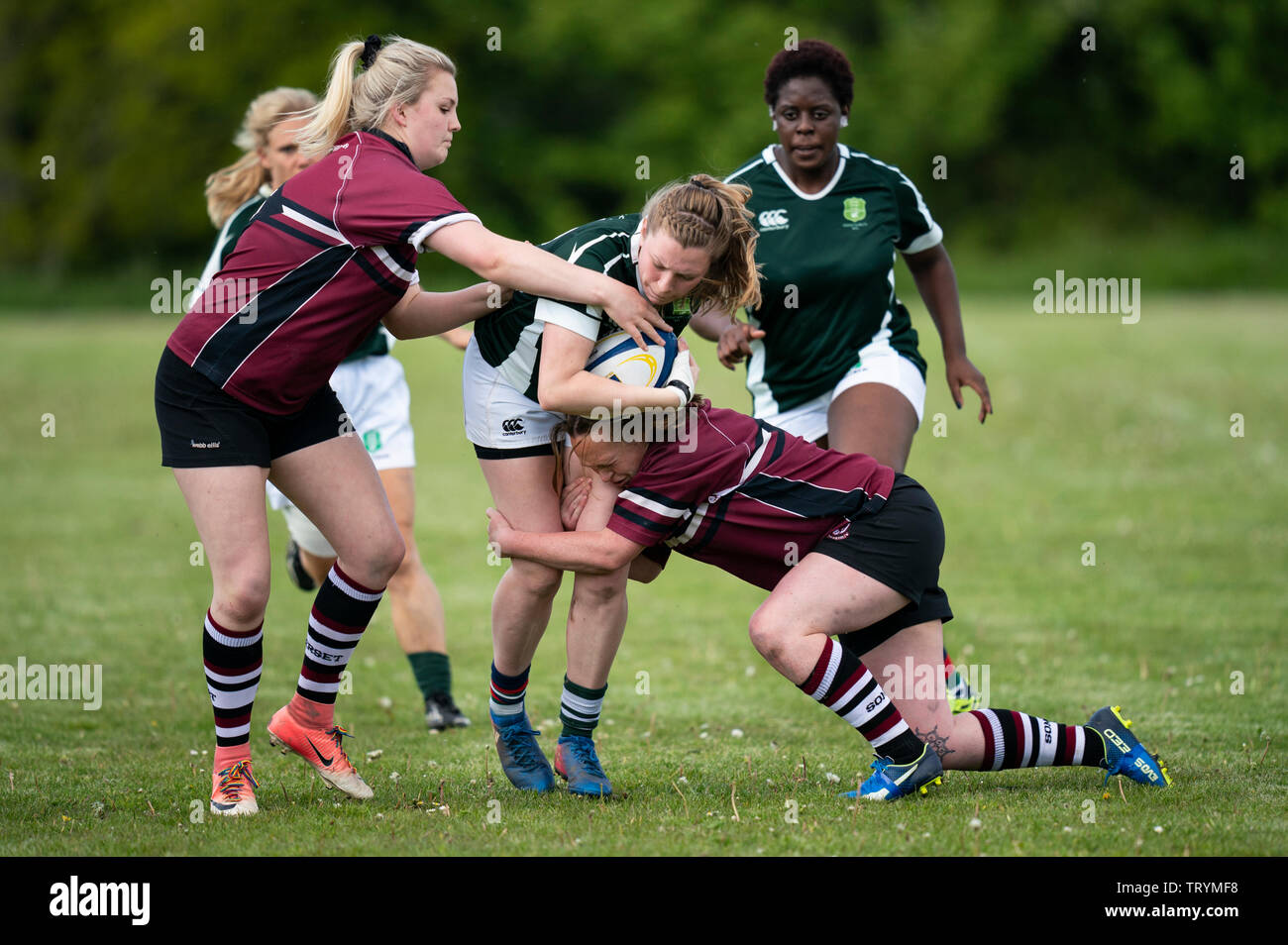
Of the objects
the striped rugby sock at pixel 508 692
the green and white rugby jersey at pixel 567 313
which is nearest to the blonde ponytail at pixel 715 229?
the green and white rugby jersey at pixel 567 313

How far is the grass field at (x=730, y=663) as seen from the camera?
4.27 meters

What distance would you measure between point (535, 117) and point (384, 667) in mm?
33417

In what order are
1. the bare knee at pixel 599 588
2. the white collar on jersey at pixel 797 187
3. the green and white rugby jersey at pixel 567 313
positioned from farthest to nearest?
the white collar on jersey at pixel 797 187 → the bare knee at pixel 599 588 → the green and white rugby jersey at pixel 567 313

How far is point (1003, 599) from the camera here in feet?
30.2

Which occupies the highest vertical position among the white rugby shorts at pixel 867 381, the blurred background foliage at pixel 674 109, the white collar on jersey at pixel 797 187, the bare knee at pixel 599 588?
the blurred background foliage at pixel 674 109

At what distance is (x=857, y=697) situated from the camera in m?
4.45

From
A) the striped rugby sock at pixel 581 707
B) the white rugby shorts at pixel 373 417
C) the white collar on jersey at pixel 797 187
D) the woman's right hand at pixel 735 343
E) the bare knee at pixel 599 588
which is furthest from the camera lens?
the white rugby shorts at pixel 373 417

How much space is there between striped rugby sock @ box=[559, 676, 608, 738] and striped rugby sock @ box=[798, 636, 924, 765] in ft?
2.40

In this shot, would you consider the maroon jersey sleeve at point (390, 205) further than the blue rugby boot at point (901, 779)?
No

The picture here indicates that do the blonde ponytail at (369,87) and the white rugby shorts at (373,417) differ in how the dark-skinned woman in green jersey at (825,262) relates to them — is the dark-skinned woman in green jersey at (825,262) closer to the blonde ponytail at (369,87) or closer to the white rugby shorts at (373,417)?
the white rugby shorts at (373,417)

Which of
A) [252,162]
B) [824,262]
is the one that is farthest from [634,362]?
[252,162]

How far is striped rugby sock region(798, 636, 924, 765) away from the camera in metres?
4.43

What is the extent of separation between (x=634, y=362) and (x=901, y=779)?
158cm

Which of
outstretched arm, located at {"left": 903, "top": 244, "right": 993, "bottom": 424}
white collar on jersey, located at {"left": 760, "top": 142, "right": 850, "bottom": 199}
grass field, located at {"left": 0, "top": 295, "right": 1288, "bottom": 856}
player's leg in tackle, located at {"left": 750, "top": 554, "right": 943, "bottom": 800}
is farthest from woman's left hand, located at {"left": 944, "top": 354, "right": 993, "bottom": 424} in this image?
player's leg in tackle, located at {"left": 750, "top": 554, "right": 943, "bottom": 800}
